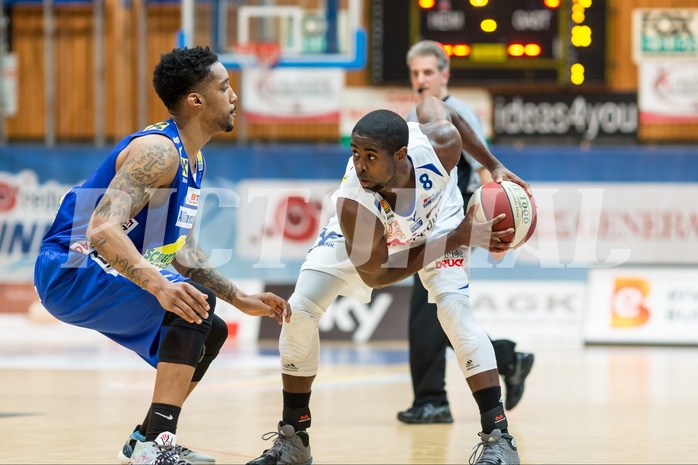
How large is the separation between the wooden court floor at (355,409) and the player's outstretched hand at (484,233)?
1.03 metres

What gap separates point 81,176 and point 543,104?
6.58 metres

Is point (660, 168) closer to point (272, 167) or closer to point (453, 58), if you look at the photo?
point (453, 58)

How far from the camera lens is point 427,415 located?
5992mm

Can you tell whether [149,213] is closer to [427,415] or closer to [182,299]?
[182,299]

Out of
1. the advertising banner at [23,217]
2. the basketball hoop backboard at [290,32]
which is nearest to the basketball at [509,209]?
the basketball hoop backboard at [290,32]

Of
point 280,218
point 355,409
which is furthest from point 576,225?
point 355,409

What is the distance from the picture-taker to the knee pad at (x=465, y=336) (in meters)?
4.59

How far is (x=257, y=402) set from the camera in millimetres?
6898

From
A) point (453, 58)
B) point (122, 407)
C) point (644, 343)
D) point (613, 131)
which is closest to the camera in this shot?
point (122, 407)

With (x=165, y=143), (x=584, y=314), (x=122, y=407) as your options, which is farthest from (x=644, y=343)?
(x=165, y=143)

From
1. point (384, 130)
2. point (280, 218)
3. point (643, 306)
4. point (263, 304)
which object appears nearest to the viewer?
point (384, 130)

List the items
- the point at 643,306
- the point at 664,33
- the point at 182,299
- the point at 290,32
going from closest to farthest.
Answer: the point at 182,299 < the point at 643,306 < the point at 290,32 < the point at 664,33

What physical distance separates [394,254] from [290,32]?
9.44 m

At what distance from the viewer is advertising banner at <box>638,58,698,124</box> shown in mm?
14703
